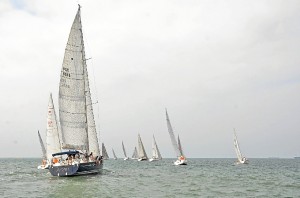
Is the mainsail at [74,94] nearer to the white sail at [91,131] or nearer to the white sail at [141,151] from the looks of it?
the white sail at [91,131]

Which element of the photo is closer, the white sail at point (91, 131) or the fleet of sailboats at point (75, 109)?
the fleet of sailboats at point (75, 109)

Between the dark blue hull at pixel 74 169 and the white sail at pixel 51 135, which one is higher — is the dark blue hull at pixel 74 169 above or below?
below

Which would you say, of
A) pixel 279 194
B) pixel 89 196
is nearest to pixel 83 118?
pixel 89 196

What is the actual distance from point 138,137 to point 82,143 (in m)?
85.1

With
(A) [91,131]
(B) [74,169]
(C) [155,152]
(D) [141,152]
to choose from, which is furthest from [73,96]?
(D) [141,152]

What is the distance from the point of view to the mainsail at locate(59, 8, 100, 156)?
43812mm

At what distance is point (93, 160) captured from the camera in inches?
1746

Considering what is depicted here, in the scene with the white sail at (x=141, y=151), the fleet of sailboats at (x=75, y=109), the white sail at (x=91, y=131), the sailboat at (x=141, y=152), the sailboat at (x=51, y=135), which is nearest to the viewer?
the fleet of sailboats at (x=75, y=109)

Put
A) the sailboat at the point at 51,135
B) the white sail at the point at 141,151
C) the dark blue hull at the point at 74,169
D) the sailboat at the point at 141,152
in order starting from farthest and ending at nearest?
the white sail at the point at 141,151, the sailboat at the point at 141,152, the sailboat at the point at 51,135, the dark blue hull at the point at 74,169

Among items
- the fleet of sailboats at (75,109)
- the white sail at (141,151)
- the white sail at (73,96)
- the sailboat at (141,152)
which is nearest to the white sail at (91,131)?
the fleet of sailboats at (75,109)

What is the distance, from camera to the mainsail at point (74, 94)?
43812 mm

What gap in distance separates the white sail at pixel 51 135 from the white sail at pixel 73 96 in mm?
15445

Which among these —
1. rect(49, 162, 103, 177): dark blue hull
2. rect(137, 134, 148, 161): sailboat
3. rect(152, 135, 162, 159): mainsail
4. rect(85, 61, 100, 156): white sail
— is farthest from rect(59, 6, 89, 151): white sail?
rect(152, 135, 162, 159): mainsail

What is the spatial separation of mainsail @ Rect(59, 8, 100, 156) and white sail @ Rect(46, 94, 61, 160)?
14708 millimetres
